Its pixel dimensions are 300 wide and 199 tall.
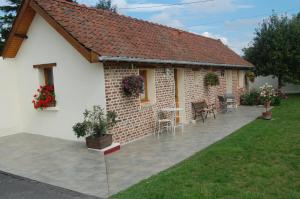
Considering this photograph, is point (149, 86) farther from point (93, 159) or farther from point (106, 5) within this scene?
point (106, 5)

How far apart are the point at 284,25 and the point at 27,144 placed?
20.2 meters

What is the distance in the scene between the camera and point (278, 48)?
22.1 meters

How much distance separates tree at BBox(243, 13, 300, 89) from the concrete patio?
13.3 meters

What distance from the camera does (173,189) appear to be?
5305 mm

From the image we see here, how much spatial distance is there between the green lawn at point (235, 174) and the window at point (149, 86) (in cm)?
322

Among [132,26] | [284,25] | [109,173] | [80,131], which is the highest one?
[284,25]

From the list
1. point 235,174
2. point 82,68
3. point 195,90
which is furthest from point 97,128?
point 195,90

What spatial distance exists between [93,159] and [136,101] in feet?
9.35

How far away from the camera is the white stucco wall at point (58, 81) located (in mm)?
9039

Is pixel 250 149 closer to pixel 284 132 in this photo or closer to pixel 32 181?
pixel 284 132

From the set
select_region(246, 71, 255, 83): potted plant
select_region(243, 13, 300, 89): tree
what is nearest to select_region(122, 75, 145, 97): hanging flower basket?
select_region(246, 71, 255, 83): potted plant

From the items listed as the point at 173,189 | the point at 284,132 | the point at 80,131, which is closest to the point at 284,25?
the point at 284,132

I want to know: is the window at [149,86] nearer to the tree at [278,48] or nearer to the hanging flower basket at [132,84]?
the hanging flower basket at [132,84]

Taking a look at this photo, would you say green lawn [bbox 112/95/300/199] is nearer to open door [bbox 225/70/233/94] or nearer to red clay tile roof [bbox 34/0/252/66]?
red clay tile roof [bbox 34/0/252/66]
